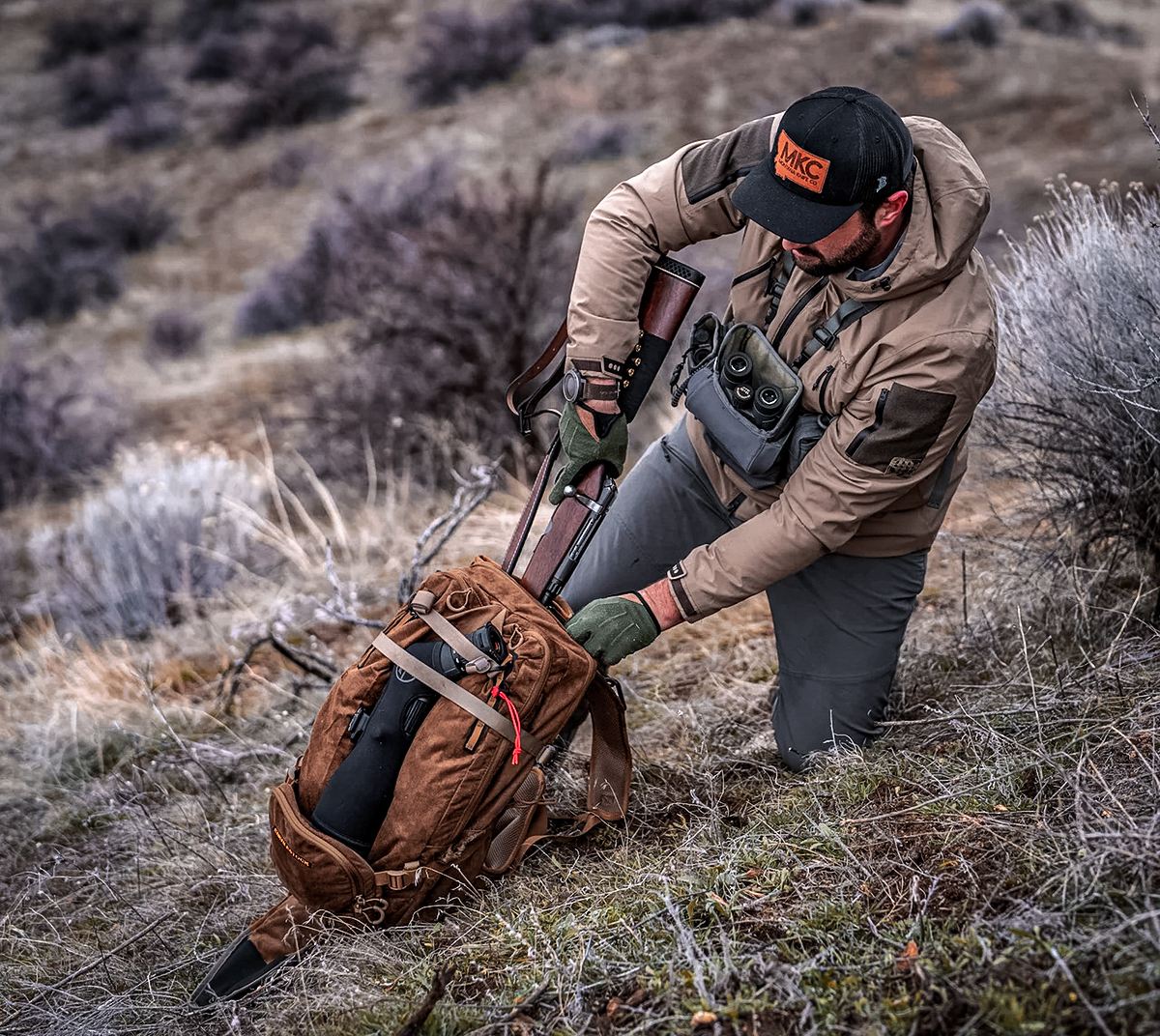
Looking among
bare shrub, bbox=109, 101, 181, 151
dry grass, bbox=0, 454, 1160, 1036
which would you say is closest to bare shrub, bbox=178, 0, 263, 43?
bare shrub, bbox=109, 101, 181, 151

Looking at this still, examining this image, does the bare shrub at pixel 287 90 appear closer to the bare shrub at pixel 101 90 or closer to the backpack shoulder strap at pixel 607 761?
the bare shrub at pixel 101 90

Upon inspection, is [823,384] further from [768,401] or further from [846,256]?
[846,256]

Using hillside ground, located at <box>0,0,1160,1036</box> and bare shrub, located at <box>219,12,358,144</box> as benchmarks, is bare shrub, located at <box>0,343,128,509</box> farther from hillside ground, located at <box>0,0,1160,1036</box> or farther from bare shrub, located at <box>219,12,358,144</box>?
bare shrub, located at <box>219,12,358,144</box>

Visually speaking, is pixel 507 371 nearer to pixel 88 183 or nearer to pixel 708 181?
pixel 708 181

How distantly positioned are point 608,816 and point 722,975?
0.83 meters

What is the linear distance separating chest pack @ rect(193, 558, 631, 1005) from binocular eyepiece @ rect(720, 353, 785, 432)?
824mm

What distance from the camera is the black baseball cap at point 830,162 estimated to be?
2.18 m

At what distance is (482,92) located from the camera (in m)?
14.5

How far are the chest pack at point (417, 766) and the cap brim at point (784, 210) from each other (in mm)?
1159

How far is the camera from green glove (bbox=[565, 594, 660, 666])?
2404mm

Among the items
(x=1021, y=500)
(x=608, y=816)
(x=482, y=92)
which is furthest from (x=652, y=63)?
(x=608, y=816)

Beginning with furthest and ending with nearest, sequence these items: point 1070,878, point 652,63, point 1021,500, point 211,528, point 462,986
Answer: point 652,63 → point 211,528 → point 1021,500 → point 462,986 → point 1070,878

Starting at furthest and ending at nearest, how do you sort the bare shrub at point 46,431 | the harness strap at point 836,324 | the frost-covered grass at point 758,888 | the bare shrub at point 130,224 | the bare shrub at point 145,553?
the bare shrub at point 130,224, the bare shrub at point 46,431, the bare shrub at point 145,553, the harness strap at point 836,324, the frost-covered grass at point 758,888

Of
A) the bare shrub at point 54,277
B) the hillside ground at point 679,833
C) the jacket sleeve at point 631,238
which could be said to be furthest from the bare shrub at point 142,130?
the jacket sleeve at point 631,238
